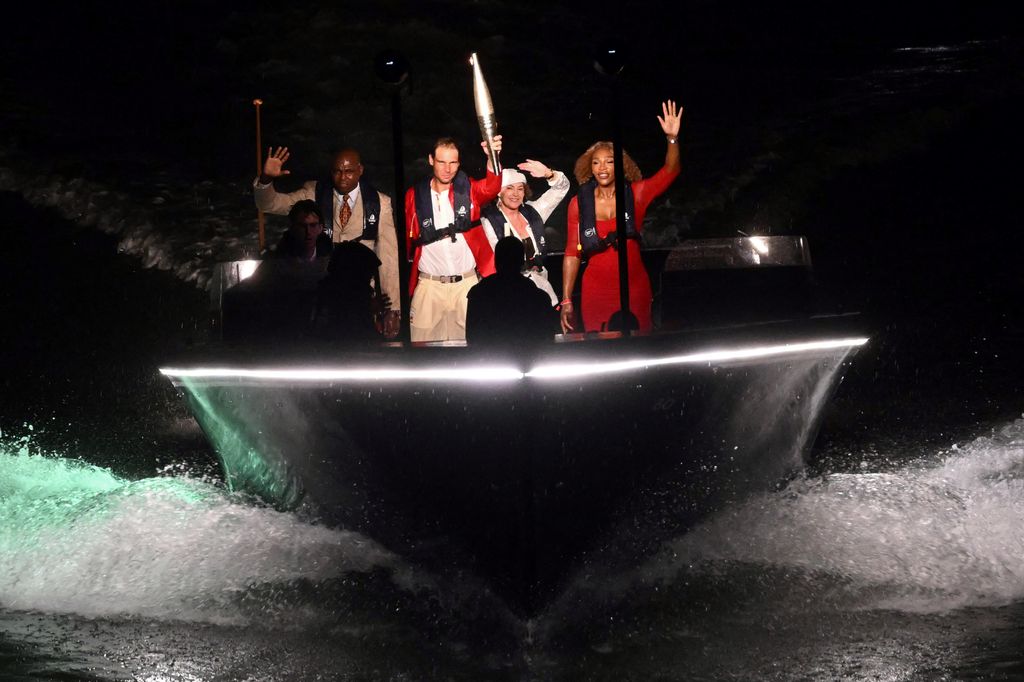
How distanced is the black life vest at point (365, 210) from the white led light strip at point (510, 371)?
3.81 feet

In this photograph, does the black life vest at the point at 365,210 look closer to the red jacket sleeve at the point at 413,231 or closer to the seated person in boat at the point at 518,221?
the red jacket sleeve at the point at 413,231

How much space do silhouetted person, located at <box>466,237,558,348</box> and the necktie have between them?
71.9 inches

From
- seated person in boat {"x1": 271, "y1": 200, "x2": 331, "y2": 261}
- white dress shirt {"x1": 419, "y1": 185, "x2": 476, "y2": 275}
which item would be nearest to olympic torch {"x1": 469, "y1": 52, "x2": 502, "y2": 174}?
white dress shirt {"x1": 419, "y1": 185, "x2": 476, "y2": 275}

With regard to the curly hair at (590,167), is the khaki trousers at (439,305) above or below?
below

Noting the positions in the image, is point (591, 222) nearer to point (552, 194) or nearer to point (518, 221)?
point (518, 221)

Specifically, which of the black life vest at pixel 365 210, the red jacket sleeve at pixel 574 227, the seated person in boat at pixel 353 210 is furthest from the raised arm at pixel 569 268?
the black life vest at pixel 365 210

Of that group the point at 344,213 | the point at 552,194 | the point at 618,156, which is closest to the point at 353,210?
the point at 344,213

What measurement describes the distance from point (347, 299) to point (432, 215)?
3.85ft

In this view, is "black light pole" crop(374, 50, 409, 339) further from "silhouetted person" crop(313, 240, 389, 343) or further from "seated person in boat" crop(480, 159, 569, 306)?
"seated person in boat" crop(480, 159, 569, 306)

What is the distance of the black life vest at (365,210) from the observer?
696 centimetres

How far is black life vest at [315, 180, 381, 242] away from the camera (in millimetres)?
6961

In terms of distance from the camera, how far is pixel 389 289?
22.8 feet

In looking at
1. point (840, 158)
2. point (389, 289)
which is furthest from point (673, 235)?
point (389, 289)

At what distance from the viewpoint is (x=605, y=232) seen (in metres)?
6.61
